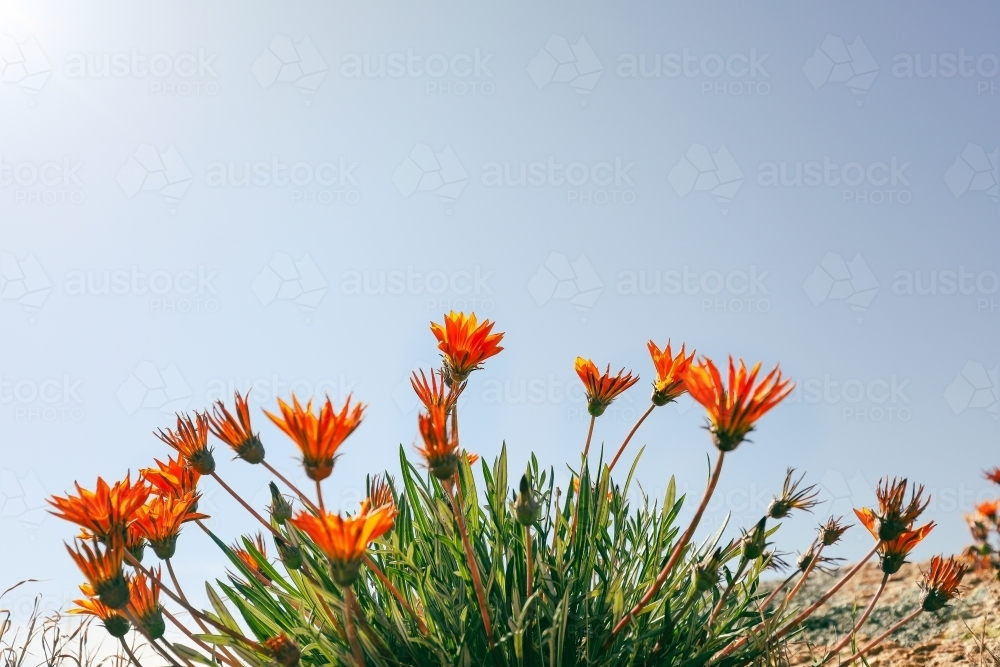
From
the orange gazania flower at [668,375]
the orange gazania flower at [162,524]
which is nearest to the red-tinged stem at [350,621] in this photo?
the orange gazania flower at [162,524]

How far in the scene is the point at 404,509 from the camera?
9.80 ft

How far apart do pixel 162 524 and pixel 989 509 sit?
11.9 ft

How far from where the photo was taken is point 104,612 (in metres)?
2.47

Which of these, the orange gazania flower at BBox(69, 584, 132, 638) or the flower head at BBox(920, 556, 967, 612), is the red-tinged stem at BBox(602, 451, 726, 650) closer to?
the flower head at BBox(920, 556, 967, 612)

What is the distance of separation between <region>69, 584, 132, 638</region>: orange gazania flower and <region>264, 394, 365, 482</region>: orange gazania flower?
76 cm

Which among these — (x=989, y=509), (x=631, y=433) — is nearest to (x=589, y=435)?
(x=631, y=433)

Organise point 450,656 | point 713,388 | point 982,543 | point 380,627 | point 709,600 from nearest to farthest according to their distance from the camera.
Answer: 1. point 713,388
2. point 450,656
3. point 380,627
4. point 709,600
5. point 982,543

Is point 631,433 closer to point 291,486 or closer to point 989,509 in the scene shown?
point 291,486

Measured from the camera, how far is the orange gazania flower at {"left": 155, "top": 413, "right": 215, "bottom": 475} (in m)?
2.61

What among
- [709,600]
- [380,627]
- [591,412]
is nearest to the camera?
[380,627]

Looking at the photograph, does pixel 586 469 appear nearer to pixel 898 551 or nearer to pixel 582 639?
pixel 582 639

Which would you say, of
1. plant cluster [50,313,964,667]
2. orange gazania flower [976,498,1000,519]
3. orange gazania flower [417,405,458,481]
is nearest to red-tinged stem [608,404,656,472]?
plant cluster [50,313,964,667]

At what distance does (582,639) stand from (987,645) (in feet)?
7.72

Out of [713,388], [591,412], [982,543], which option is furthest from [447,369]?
[982,543]
